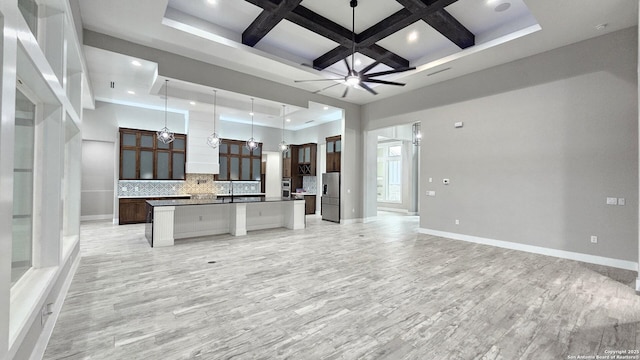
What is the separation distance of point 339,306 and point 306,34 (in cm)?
471

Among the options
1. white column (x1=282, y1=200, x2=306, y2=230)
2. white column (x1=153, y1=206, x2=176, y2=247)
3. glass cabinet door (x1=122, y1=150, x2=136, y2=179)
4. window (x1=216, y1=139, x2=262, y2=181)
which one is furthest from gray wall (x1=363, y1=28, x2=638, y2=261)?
glass cabinet door (x1=122, y1=150, x2=136, y2=179)

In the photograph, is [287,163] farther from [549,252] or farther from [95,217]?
[549,252]

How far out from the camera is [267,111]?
812cm

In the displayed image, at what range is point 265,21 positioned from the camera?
14.9ft

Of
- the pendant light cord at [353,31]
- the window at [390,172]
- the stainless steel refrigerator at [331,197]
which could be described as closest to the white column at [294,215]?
the stainless steel refrigerator at [331,197]

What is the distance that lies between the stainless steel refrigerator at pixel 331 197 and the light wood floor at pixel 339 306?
3.70 m

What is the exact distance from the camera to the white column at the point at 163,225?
5.36 metres

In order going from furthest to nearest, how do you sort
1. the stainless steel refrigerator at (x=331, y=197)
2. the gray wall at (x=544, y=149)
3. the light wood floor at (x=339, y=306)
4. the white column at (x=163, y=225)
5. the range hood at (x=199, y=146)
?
the stainless steel refrigerator at (x=331, y=197), the range hood at (x=199, y=146), the white column at (x=163, y=225), the gray wall at (x=544, y=149), the light wood floor at (x=339, y=306)

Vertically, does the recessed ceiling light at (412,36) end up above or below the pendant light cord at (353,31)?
above

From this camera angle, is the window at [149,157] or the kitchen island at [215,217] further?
the window at [149,157]

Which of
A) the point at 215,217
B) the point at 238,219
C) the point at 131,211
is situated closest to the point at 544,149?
the point at 238,219

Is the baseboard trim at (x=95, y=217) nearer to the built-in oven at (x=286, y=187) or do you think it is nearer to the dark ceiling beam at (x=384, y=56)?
the built-in oven at (x=286, y=187)

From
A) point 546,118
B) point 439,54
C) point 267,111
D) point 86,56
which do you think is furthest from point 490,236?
point 86,56

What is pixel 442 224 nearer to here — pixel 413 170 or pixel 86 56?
pixel 413 170
